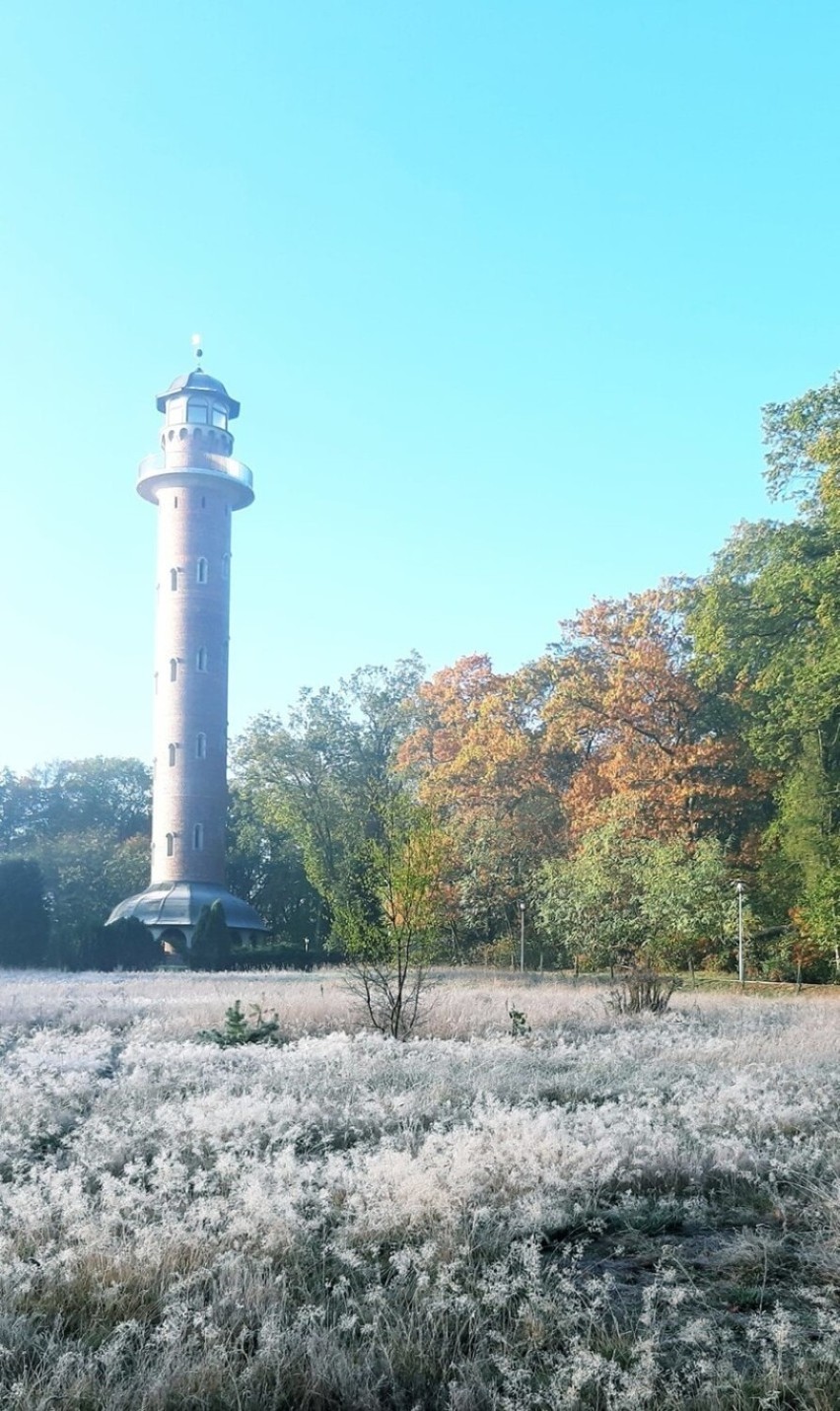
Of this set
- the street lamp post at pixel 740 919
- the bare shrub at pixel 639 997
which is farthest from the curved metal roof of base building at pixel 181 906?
the bare shrub at pixel 639 997

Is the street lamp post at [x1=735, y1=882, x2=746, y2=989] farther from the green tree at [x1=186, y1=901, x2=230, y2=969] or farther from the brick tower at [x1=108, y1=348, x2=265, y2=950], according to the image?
the brick tower at [x1=108, y1=348, x2=265, y2=950]

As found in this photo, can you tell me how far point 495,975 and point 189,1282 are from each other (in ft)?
86.0

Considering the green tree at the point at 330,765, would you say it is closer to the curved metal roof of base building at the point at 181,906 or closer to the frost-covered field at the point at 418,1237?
the curved metal roof of base building at the point at 181,906

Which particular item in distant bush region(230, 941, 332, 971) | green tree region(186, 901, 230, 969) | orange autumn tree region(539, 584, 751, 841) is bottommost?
distant bush region(230, 941, 332, 971)

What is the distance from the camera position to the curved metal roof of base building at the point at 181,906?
143 ft

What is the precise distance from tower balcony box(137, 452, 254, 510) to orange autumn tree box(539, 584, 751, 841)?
59.1 ft

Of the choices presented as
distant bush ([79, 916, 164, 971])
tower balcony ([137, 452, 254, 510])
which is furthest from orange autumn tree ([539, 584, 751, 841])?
tower balcony ([137, 452, 254, 510])

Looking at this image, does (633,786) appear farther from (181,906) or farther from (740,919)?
Answer: (181,906)

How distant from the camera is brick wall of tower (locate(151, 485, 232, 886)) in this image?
45719 mm

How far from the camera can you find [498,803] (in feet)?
127

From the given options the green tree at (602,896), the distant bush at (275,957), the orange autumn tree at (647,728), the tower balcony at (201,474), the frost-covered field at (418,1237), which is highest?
the tower balcony at (201,474)

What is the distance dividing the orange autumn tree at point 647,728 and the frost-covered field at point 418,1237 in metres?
23.7

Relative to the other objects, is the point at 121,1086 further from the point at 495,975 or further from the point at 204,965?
the point at 204,965

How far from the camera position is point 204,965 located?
39031 mm
